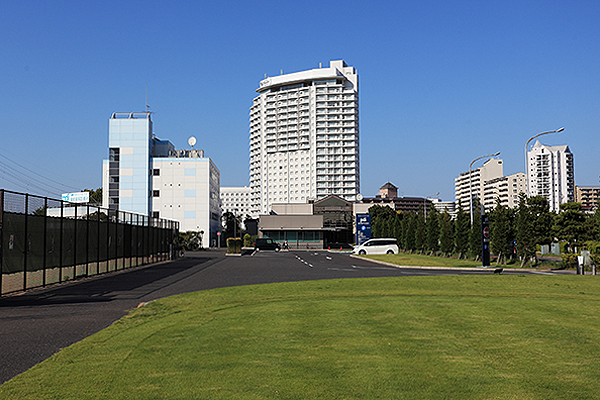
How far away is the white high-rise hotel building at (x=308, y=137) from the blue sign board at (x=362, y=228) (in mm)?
83157

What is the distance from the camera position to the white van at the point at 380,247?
48844 millimetres

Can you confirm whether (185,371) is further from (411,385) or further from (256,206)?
(256,206)

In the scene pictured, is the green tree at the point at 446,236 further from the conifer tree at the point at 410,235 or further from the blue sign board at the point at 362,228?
the blue sign board at the point at 362,228

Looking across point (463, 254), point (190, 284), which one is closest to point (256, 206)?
point (463, 254)

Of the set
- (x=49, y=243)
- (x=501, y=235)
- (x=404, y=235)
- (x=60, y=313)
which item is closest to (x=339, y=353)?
(x=60, y=313)

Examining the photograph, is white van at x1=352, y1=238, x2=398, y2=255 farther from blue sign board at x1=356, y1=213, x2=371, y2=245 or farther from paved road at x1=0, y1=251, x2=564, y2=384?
paved road at x1=0, y1=251, x2=564, y2=384

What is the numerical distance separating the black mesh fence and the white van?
26.4m

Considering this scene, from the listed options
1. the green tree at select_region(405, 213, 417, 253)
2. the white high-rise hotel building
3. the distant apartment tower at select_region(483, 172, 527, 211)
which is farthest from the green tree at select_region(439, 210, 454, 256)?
the distant apartment tower at select_region(483, 172, 527, 211)

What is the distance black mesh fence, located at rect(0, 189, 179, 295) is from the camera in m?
15.1

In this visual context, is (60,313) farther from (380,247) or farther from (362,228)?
(362,228)

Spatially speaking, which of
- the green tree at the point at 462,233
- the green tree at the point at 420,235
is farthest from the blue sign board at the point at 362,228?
the green tree at the point at 462,233

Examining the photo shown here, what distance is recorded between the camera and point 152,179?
311ft

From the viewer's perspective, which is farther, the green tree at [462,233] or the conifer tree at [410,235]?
the conifer tree at [410,235]

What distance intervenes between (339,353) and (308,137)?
154 m
